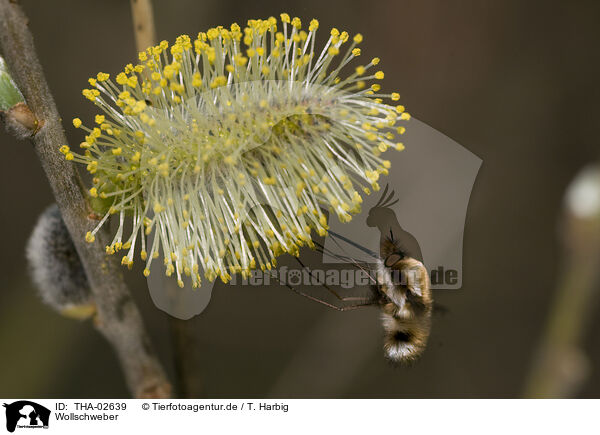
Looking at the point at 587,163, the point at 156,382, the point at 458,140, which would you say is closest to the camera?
the point at 156,382

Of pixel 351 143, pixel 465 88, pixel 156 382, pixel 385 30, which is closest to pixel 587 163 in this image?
pixel 465 88

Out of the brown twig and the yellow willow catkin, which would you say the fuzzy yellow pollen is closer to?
the yellow willow catkin

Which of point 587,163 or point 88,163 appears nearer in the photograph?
point 88,163

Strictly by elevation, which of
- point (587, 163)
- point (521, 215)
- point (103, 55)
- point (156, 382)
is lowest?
point (156, 382)

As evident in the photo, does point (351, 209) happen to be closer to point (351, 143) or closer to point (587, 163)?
point (351, 143)

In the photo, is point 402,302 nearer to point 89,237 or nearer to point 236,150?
point 236,150

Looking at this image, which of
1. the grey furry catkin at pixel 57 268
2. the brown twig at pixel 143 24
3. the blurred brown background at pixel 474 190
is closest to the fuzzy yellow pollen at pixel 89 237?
the grey furry catkin at pixel 57 268

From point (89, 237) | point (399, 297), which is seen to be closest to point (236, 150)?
point (89, 237)
